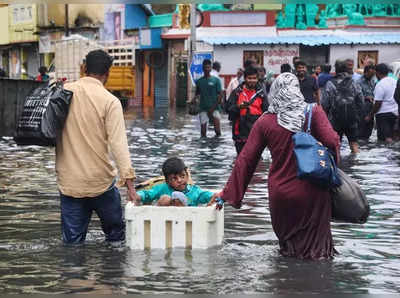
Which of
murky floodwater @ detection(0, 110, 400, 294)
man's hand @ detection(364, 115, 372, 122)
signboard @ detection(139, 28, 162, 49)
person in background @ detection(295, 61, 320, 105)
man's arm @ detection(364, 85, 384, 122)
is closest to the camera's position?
murky floodwater @ detection(0, 110, 400, 294)

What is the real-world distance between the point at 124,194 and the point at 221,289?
16.4ft

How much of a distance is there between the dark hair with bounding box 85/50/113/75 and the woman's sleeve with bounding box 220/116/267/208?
1.22 metres

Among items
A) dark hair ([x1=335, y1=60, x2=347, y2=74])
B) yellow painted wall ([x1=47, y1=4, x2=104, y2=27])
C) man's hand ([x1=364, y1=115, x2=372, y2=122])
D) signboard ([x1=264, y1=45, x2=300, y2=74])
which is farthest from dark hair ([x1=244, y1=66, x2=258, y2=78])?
yellow painted wall ([x1=47, y1=4, x2=104, y2=27])

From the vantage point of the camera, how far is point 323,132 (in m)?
6.88

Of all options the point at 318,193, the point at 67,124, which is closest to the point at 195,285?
the point at 318,193

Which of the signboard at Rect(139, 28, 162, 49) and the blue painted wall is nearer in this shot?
the signboard at Rect(139, 28, 162, 49)

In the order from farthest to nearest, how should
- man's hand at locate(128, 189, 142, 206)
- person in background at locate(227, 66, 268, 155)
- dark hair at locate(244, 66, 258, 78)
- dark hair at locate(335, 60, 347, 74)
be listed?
dark hair at locate(335, 60, 347, 74) → person in background at locate(227, 66, 268, 155) → dark hair at locate(244, 66, 258, 78) → man's hand at locate(128, 189, 142, 206)

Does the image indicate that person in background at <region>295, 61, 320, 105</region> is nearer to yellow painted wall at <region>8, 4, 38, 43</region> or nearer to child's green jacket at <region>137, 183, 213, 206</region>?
child's green jacket at <region>137, 183, 213, 206</region>

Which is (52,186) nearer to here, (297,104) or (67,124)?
(67,124)

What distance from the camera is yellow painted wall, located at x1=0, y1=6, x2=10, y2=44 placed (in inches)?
2501

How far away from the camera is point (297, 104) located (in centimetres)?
685

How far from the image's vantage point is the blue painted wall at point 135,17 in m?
47.4

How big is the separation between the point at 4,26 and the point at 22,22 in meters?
4.37

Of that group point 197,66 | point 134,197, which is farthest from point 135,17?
point 134,197
